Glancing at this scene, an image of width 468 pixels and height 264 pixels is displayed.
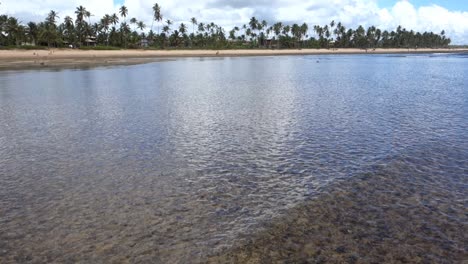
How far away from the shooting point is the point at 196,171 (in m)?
11.0

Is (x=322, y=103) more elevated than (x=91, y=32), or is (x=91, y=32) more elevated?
(x=91, y=32)

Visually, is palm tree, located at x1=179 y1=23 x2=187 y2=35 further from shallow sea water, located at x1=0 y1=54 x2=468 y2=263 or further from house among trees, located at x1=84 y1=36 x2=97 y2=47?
shallow sea water, located at x1=0 y1=54 x2=468 y2=263

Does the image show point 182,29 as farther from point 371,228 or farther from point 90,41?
point 371,228

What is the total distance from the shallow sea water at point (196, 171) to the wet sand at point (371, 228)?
0.22 ft

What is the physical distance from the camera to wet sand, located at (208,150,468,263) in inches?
258

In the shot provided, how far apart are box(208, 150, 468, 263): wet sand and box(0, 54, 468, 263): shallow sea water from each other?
2.6 inches

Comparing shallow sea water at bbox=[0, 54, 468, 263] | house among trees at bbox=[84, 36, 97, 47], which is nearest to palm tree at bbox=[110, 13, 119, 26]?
house among trees at bbox=[84, 36, 97, 47]

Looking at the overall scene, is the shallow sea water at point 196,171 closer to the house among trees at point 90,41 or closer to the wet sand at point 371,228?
the wet sand at point 371,228

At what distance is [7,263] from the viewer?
6.36m

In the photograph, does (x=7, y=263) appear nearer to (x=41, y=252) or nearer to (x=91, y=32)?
(x=41, y=252)

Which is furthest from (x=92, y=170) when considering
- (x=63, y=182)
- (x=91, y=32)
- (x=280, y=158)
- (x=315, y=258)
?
(x=91, y=32)

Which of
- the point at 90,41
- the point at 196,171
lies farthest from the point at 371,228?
the point at 90,41

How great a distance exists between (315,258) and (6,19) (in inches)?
5650

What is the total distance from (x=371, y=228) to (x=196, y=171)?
211 inches
